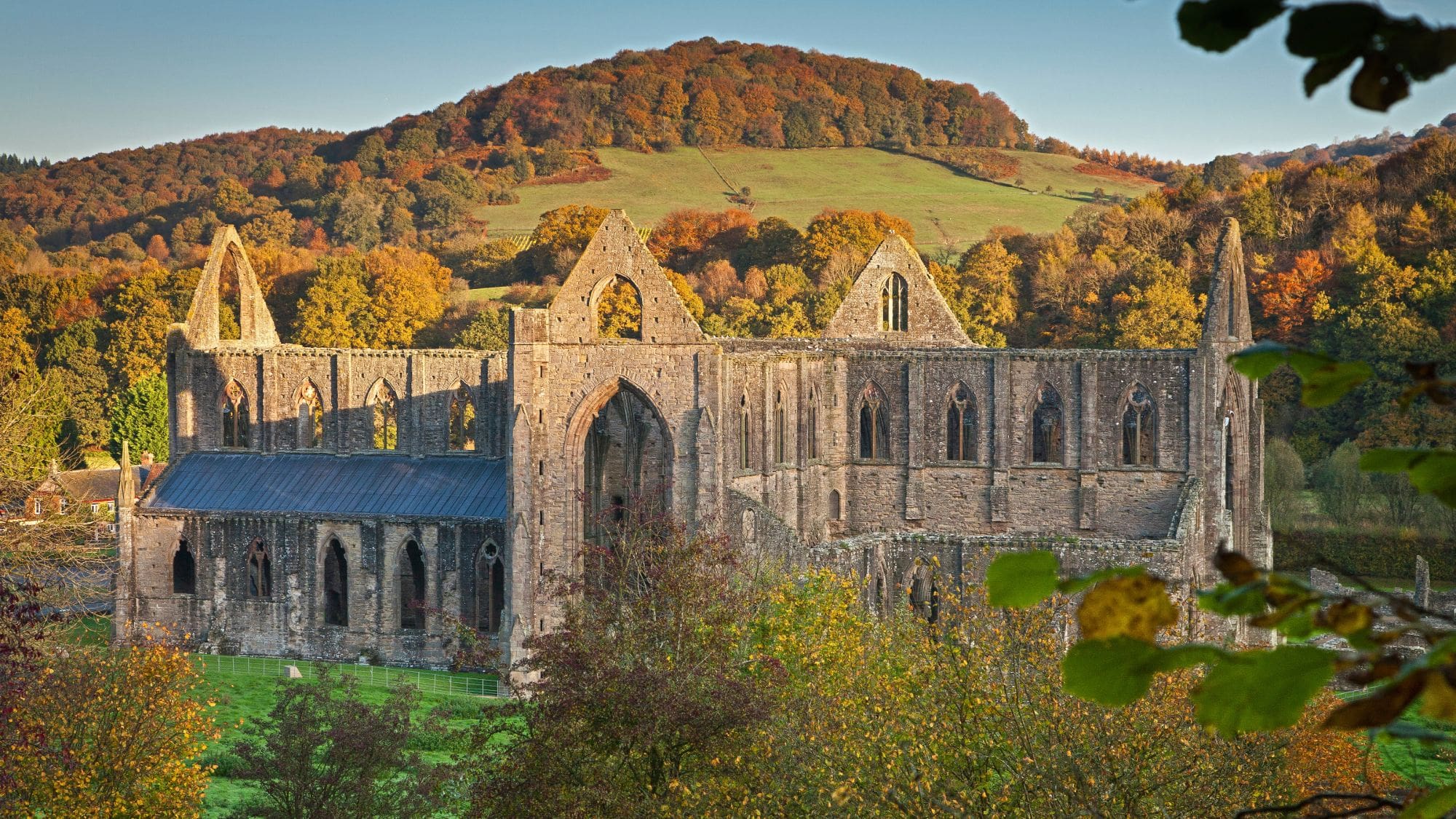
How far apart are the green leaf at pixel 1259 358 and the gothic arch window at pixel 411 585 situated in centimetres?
3579

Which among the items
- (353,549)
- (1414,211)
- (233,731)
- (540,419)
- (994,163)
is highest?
(994,163)

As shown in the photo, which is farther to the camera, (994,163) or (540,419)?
(994,163)

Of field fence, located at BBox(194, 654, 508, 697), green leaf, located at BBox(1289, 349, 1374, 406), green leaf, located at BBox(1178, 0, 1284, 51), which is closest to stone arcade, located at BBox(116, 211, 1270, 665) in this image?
field fence, located at BBox(194, 654, 508, 697)

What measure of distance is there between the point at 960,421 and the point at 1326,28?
124 ft

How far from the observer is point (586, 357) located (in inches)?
1289

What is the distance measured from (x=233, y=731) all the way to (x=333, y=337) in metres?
42.5

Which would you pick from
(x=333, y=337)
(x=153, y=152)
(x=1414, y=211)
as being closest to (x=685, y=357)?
(x=1414, y=211)

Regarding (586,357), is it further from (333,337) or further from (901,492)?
(333,337)

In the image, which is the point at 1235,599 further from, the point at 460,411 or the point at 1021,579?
the point at 460,411

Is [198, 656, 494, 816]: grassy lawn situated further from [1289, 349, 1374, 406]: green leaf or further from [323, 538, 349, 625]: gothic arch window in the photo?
[1289, 349, 1374, 406]: green leaf

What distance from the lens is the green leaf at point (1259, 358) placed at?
2.67 m

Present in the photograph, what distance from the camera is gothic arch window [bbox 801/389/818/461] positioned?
38.7 metres

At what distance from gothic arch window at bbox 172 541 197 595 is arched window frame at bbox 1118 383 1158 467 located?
24335 millimetres

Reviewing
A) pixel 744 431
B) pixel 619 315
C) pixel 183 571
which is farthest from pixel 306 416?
pixel 619 315
